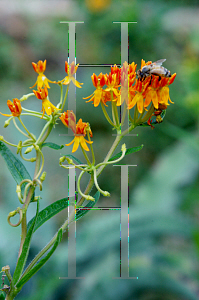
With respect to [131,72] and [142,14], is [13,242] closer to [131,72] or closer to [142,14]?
[131,72]

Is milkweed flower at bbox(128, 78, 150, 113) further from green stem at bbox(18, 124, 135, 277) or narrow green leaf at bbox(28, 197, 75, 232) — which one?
narrow green leaf at bbox(28, 197, 75, 232)

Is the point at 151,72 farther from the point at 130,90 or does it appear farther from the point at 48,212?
the point at 48,212

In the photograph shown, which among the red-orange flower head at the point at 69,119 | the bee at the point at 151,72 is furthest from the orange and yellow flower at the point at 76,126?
the bee at the point at 151,72

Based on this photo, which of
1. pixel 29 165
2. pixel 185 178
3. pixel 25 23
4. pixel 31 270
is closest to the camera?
pixel 31 270

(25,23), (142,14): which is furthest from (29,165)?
(142,14)

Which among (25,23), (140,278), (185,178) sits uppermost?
(25,23)

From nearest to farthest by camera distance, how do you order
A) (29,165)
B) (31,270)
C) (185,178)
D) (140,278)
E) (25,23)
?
(31,270), (29,165), (140,278), (25,23), (185,178)

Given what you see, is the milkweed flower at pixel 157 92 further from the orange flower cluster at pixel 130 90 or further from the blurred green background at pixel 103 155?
the blurred green background at pixel 103 155

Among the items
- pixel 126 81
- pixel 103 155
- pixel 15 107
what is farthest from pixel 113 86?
pixel 103 155
